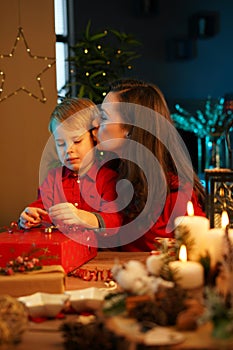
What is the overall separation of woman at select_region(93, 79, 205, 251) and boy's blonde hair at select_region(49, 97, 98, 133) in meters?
0.04

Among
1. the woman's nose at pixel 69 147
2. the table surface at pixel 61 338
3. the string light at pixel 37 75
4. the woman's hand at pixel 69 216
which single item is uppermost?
the string light at pixel 37 75

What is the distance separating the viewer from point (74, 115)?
221cm

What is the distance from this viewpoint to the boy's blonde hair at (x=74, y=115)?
2.19 meters

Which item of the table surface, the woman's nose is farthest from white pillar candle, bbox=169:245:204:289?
the woman's nose

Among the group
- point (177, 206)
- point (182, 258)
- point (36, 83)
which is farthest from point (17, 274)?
point (36, 83)

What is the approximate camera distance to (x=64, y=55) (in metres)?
5.72

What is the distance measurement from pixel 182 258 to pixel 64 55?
4453mm

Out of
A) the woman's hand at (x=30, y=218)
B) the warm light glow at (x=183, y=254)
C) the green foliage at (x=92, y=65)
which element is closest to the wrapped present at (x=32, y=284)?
the warm light glow at (x=183, y=254)

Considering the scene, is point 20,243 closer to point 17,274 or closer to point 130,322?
point 17,274

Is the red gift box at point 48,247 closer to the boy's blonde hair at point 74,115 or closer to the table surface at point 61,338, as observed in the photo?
the table surface at point 61,338

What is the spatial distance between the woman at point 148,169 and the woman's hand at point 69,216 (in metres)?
0.19

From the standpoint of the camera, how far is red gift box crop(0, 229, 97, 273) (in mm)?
1789

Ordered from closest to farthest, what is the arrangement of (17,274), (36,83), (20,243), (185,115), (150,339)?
1. (150,339)
2. (17,274)
3. (20,243)
4. (36,83)
5. (185,115)

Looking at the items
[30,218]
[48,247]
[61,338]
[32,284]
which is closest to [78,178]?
[30,218]
